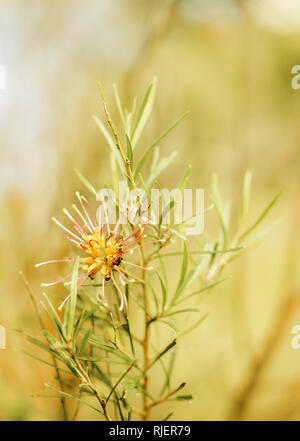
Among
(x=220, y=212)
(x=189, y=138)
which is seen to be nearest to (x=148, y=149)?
(x=220, y=212)

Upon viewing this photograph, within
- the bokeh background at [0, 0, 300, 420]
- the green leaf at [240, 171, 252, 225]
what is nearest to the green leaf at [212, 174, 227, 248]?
the green leaf at [240, 171, 252, 225]

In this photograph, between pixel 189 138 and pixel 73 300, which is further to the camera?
pixel 189 138

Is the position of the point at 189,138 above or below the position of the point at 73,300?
above

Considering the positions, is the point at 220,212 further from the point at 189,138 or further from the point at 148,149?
the point at 189,138

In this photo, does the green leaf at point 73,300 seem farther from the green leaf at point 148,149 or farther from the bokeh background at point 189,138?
the bokeh background at point 189,138

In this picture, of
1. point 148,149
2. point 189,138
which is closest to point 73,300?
point 148,149

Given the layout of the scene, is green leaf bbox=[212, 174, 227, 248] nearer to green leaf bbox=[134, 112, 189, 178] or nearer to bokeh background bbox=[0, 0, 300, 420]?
green leaf bbox=[134, 112, 189, 178]

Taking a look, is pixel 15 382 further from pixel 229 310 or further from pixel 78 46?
→ pixel 78 46

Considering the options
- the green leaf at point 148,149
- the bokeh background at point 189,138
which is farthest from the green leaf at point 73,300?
the bokeh background at point 189,138
